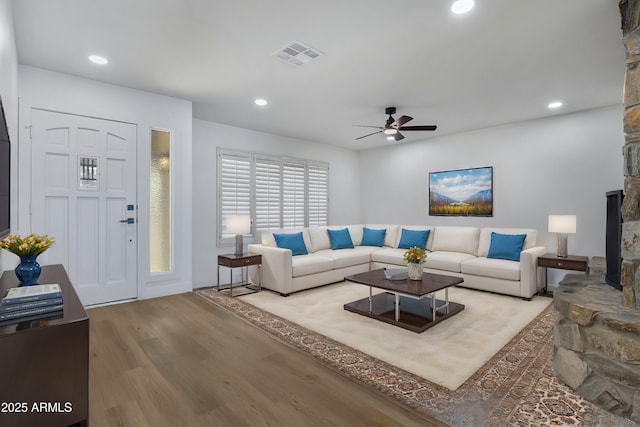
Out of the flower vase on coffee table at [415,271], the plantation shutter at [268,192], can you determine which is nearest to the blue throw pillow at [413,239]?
the flower vase on coffee table at [415,271]

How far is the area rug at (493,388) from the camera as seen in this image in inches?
72.5

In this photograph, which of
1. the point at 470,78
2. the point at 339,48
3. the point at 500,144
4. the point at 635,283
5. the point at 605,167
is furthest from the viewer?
the point at 500,144

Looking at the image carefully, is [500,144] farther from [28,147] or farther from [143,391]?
[28,147]

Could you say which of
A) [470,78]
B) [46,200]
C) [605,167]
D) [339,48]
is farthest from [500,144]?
[46,200]

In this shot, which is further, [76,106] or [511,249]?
[511,249]

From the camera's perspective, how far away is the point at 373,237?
21.3ft

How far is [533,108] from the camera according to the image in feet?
14.9

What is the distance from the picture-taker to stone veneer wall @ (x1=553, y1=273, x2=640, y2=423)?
1831 millimetres

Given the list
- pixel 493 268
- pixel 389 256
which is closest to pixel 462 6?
pixel 493 268

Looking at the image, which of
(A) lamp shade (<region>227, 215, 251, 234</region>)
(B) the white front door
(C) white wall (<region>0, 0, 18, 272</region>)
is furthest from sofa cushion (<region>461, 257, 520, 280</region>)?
(C) white wall (<region>0, 0, 18, 272</region>)

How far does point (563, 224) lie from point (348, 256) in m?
3.08

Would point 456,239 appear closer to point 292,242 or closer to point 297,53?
point 292,242

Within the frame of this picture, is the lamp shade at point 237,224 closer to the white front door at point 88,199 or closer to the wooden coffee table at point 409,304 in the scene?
the white front door at point 88,199

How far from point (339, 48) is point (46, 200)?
11.4ft
